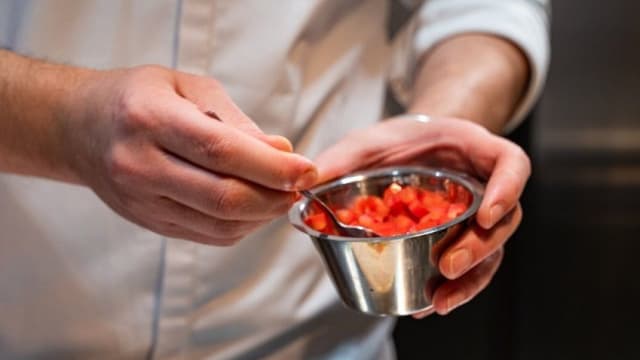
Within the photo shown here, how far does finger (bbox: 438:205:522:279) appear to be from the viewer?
0.67m

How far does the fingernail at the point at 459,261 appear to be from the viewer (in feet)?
2.20

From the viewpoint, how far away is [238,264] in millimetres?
830

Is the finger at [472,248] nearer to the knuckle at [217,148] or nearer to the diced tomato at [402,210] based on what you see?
the diced tomato at [402,210]

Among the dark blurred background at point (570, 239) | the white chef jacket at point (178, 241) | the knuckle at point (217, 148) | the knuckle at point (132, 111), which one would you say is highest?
the knuckle at point (132, 111)

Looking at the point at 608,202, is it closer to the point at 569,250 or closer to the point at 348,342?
the point at 569,250

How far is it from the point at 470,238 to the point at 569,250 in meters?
0.86

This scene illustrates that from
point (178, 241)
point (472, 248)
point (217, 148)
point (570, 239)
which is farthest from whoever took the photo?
point (570, 239)

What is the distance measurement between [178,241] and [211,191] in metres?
0.21

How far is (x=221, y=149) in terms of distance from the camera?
1.91 feet

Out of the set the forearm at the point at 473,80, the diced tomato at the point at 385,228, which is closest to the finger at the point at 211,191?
the diced tomato at the point at 385,228

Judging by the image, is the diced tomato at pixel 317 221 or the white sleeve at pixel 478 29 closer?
the diced tomato at pixel 317 221

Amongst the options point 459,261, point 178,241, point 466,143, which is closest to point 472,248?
point 459,261

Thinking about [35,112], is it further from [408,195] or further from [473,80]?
[473,80]

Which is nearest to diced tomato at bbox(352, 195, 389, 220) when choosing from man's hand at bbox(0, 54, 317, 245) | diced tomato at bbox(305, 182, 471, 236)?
diced tomato at bbox(305, 182, 471, 236)
